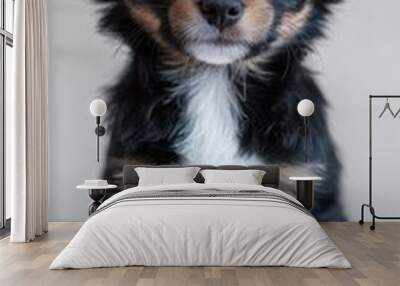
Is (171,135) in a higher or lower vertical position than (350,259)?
higher

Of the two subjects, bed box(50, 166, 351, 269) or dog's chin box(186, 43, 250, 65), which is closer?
bed box(50, 166, 351, 269)

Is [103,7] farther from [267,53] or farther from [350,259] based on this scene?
[350,259]

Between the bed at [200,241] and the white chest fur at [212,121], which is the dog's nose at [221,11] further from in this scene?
the bed at [200,241]

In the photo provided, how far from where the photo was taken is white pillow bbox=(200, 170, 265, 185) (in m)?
7.16

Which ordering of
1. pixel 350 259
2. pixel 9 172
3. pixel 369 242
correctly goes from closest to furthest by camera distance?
1. pixel 350 259
2. pixel 369 242
3. pixel 9 172

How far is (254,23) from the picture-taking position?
791 cm

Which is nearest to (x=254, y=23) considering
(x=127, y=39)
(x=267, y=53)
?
(x=267, y=53)

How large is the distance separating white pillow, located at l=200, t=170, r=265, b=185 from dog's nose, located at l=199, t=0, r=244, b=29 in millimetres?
1878

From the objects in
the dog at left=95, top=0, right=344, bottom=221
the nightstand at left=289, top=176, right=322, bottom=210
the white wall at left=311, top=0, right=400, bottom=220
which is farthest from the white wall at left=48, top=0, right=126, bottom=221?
the white wall at left=311, top=0, right=400, bottom=220

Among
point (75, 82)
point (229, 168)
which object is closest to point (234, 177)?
point (229, 168)

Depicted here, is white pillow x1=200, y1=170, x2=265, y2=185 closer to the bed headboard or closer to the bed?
the bed headboard

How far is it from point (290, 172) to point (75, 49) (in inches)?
126

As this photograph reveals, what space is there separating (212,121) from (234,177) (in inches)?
39.8

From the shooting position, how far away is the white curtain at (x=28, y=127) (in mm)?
6352
